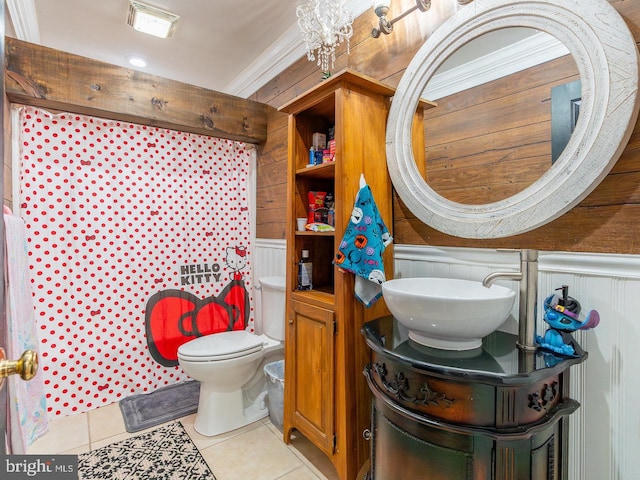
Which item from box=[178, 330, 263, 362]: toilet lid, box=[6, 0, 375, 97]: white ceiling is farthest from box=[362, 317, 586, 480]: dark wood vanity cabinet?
box=[6, 0, 375, 97]: white ceiling

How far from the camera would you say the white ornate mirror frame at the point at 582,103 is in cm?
95

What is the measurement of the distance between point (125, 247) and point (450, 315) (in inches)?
87.4

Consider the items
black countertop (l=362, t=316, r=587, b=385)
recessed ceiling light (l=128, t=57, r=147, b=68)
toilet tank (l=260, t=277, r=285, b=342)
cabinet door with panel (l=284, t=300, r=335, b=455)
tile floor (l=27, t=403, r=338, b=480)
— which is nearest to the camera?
black countertop (l=362, t=316, r=587, b=385)

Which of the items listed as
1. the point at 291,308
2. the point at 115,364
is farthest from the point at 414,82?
the point at 115,364

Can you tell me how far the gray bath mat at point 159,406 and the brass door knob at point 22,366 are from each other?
1633mm

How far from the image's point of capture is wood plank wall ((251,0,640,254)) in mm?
980

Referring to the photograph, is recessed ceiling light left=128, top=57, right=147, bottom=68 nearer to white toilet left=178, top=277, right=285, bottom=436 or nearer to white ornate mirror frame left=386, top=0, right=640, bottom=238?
white toilet left=178, top=277, right=285, bottom=436

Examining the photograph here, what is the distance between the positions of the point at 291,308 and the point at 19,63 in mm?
2001

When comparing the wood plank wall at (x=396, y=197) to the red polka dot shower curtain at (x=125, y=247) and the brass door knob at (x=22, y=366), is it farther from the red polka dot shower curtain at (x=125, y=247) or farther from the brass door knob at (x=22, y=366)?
the brass door knob at (x=22, y=366)

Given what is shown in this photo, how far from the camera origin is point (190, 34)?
228 centimetres

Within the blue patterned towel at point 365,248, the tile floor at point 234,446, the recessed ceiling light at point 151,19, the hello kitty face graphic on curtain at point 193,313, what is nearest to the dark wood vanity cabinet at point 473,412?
the blue patterned towel at point 365,248

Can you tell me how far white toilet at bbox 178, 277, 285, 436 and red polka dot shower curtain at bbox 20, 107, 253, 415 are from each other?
1.92 ft

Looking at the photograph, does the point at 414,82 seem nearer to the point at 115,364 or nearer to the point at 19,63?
the point at 19,63

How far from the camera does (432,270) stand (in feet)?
4.87
